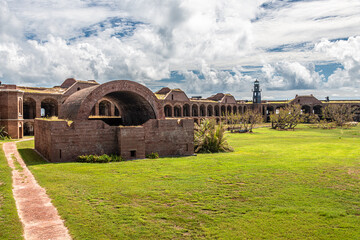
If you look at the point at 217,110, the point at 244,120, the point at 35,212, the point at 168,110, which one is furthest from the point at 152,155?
the point at 217,110

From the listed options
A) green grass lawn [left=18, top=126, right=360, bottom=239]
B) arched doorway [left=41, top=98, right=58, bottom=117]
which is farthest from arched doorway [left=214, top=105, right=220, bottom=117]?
green grass lawn [left=18, top=126, right=360, bottom=239]

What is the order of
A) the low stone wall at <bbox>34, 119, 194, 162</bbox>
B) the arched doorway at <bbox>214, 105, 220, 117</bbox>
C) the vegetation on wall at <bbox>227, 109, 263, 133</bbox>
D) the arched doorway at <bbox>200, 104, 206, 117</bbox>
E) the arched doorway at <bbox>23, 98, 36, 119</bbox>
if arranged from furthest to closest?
the arched doorway at <bbox>214, 105, 220, 117</bbox> → the arched doorway at <bbox>200, 104, 206, 117</bbox> → the vegetation on wall at <bbox>227, 109, 263, 133</bbox> → the arched doorway at <bbox>23, 98, 36, 119</bbox> → the low stone wall at <bbox>34, 119, 194, 162</bbox>

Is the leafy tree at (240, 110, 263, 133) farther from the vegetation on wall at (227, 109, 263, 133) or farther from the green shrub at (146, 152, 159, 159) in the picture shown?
the green shrub at (146, 152, 159, 159)

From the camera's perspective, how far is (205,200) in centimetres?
852

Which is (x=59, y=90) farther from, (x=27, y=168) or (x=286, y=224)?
(x=286, y=224)

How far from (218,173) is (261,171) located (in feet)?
6.47

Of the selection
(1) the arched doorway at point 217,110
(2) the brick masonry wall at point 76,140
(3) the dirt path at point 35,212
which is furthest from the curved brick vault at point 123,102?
(1) the arched doorway at point 217,110

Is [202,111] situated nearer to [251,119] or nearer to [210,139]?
[251,119]

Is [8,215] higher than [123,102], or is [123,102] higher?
[123,102]

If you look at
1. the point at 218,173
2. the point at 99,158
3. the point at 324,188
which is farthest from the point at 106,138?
the point at 324,188

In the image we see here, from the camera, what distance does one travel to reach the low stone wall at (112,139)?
14.5m

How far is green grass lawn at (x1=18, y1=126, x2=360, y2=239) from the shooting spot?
21.2 ft

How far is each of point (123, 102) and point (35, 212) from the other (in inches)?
508

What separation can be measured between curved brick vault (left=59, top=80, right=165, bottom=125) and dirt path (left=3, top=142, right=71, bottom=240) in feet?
16.7
